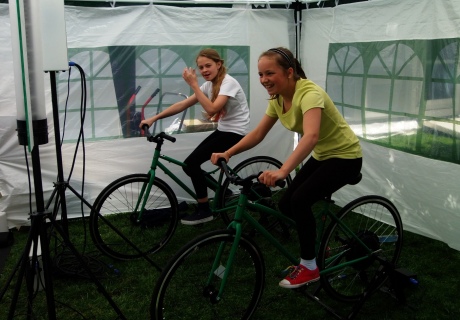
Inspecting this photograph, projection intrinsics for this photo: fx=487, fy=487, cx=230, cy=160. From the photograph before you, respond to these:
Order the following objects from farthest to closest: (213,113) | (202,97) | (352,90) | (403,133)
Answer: (352,90) → (403,133) → (213,113) → (202,97)

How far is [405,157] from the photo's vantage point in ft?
13.7

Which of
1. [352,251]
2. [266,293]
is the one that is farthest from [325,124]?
[266,293]

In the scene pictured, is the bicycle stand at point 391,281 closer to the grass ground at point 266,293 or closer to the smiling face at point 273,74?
the grass ground at point 266,293

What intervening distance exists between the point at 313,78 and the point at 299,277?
2.84 m

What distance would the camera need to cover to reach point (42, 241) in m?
2.29

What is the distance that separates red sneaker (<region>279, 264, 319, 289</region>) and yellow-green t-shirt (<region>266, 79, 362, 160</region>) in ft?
2.17

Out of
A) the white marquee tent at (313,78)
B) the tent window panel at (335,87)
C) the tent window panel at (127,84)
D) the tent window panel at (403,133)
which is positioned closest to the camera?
the white marquee tent at (313,78)

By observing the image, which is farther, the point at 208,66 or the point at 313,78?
the point at 313,78

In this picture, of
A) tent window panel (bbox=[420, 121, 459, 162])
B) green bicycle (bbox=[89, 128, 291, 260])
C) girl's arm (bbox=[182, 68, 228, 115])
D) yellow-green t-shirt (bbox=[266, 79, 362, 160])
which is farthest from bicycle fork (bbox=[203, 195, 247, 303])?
tent window panel (bbox=[420, 121, 459, 162])

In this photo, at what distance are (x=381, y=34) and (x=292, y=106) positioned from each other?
1.98 metres

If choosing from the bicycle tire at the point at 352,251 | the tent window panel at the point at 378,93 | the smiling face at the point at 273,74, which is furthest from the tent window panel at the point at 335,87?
the smiling face at the point at 273,74

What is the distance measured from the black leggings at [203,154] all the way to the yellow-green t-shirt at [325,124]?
1.18 metres

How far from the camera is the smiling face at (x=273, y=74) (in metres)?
2.65

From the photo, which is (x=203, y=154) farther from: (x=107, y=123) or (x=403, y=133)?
(x=403, y=133)
